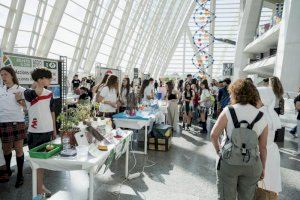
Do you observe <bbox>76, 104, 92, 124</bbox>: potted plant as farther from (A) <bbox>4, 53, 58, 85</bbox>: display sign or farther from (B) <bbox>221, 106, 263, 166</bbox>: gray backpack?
(A) <bbox>4, 53, 58, 85</bbox>: display sign

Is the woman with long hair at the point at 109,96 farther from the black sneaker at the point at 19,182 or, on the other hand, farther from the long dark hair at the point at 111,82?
the black sneaker at the point at 19,182

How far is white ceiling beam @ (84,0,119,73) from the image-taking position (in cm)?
1260

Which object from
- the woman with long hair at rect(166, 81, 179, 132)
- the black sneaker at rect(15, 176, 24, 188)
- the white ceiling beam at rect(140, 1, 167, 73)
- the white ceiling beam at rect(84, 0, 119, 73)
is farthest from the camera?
the white ceiling beam at rect(140, 1, 167, 73)

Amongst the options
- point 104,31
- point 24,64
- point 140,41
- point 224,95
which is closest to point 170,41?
point 140,41

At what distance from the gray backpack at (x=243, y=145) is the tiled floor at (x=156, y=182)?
59.9 inches

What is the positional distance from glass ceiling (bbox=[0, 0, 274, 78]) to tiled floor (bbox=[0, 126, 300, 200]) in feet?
17.6

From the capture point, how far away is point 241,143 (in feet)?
7.22

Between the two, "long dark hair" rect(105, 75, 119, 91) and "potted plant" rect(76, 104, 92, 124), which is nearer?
"potted plant" rect(76, 104, 92, 124)

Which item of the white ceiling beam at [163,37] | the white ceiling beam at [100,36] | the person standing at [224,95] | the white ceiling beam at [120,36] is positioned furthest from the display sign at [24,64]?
the white ceiling beam at [163,37]

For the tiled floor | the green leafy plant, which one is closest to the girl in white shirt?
the tiled floor

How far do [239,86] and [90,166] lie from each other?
4.87ft

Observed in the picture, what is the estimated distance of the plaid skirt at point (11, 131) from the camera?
3.49 metres

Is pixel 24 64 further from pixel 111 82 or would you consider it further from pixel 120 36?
pixel 120 36

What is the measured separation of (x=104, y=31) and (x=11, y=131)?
10188 millimetres
